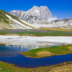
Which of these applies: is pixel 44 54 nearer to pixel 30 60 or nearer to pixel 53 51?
pixel 53 51

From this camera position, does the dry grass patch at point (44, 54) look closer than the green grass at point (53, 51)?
Yes

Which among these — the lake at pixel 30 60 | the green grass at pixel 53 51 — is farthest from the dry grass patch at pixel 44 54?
the lake at pixel 30 60

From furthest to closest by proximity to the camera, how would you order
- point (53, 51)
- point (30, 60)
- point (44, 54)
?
point (53, 51) → point (44, 54) → point (30, 60)

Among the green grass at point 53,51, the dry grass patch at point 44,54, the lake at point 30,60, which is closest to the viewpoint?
the lake at point 30,60

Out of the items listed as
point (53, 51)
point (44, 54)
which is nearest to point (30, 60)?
point (44, 54)

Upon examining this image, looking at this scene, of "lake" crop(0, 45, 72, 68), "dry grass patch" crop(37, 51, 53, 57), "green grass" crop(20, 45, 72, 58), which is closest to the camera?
"lake" crop(0, 45, 72, 68)

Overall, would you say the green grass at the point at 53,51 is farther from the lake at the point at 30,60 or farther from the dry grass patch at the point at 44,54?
the lake at the point at 30,60

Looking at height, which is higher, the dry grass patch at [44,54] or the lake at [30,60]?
the dry grass patch at [44,54]

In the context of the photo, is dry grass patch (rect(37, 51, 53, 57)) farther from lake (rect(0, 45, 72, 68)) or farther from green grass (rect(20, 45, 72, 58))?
lake (rect(0, 45, 72, 68))

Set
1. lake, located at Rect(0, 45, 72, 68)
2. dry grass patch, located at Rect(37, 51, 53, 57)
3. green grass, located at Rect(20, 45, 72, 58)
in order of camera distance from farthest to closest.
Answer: green grass, located at Rect(20, 45, 72, 58) < dry grass patch, located at Rect(37, 51, 53, 57) < lake, located at Rect(0, 45, 72, 68)

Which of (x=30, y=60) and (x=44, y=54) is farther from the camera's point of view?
(x=44, y=54)

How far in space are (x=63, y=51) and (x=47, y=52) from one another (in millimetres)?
5791

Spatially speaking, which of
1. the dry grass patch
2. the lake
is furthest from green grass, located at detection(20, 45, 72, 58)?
the lake

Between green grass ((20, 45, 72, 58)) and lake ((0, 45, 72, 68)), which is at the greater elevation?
green grass ((20, 45, 72, 58))
